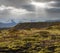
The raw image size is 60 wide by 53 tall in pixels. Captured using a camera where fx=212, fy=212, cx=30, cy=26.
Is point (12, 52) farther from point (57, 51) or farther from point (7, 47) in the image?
point (57, 51)

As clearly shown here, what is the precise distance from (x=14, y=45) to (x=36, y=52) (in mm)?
32336

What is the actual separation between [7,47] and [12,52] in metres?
14.9

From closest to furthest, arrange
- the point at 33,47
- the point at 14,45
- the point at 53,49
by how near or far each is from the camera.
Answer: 1. the point at 53,49
2. the point at 33,47
3. the point at 14,45

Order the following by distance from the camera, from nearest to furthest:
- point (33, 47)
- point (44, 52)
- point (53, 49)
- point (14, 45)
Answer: point (44, 52), point (53, 49), point (33, 47), point (14, 45)

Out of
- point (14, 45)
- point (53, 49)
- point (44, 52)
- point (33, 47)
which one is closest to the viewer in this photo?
point (44, 52)

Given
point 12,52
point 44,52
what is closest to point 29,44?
point 12,52

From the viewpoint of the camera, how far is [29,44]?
175750mm

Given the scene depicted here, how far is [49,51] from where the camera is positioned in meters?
141

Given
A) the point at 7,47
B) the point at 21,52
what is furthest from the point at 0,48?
the point at 21,52

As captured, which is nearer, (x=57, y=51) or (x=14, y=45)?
(x=57, y=51)

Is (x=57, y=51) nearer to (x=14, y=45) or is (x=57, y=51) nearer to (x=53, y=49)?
(x=53, y=49)

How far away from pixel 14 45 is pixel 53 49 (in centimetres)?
3657

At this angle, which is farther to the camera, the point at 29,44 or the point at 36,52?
the point at 29,44

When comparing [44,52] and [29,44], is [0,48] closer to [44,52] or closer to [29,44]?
[29,44]
